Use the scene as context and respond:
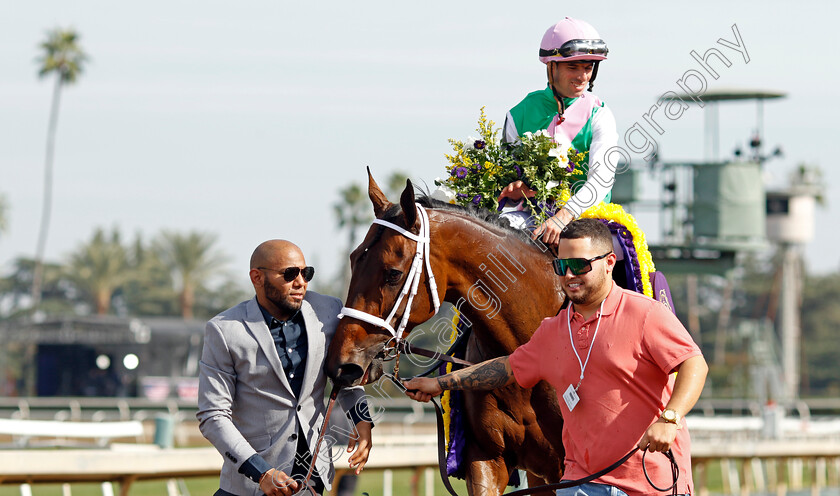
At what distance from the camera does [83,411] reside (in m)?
26.0

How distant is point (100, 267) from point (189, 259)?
4.40 m

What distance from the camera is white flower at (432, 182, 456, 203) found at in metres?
5.33

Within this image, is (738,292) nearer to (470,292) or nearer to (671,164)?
(671,164)

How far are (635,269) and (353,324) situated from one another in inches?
52.4

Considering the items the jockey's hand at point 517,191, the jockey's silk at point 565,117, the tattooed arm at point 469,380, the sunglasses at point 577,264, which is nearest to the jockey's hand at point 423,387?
the tattooed arm at point 469,380

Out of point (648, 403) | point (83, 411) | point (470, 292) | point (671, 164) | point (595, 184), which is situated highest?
point (671, 164)

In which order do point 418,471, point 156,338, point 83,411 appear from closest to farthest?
point 418,471 < point 83,411 < point 156,338

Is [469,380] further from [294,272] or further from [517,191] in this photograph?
[517,191]

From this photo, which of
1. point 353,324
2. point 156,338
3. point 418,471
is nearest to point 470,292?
point 353,324

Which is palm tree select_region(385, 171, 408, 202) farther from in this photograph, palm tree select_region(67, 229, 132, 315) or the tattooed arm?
the tattooed arm

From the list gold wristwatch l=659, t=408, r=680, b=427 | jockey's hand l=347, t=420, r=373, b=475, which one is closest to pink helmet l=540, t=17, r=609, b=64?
jockey's hand l=347, t=420, r=373, b=475

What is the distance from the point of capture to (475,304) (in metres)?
4.71

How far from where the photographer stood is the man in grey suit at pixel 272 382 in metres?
4.21

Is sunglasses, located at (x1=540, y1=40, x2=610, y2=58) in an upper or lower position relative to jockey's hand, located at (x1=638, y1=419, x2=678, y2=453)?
upper
